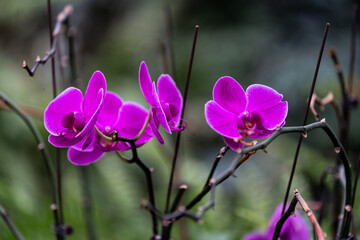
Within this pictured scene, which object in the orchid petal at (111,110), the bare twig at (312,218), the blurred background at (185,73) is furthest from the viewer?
the blurred background at (185,73)

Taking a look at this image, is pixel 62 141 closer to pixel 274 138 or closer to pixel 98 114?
pixel 98 114

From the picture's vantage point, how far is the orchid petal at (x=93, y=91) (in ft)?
1.15

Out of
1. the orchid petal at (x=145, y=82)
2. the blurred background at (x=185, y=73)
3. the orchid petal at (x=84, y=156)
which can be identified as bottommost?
the blurred background at (x=185, y=73)

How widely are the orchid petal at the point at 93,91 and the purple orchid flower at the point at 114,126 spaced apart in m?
0.03

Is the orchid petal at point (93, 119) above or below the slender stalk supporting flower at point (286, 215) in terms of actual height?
above

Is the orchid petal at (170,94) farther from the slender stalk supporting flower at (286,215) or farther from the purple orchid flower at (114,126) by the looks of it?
the slender stalk supporting flower at (286,215)

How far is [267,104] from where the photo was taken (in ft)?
1.19

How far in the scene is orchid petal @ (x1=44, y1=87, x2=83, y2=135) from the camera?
359mm

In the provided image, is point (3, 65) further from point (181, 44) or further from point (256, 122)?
point (256, 122)

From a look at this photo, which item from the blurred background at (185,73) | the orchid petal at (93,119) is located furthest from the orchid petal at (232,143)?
the blurred background at (185,73)

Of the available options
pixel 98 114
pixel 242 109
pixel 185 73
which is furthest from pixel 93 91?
pixel 185 73

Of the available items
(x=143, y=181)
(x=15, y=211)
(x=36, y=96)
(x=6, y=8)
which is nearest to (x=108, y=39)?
(x=6, y=8)

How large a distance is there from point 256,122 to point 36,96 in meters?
1.53

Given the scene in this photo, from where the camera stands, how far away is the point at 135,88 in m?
1.87
